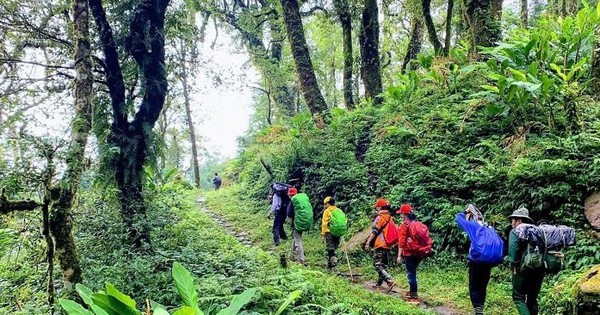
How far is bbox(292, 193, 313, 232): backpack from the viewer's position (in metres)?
9.48

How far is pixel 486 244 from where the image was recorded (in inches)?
233

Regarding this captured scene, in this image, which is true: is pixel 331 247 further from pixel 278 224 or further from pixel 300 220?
pixel 278 224

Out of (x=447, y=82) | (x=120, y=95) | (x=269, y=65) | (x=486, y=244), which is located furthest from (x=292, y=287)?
(x=269, y=65)

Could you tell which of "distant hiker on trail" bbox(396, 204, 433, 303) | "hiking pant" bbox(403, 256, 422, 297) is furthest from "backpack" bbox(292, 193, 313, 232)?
"hiking pant" bbox(403, 256, 422, 297)

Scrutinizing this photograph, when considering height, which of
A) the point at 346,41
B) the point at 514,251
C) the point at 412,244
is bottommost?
the point at 412,244

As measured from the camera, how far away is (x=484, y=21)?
12750mm

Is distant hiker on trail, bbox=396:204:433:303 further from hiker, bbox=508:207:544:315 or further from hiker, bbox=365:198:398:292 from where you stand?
hiker, bbox=508:207:544:315

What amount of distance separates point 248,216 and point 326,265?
6091mm

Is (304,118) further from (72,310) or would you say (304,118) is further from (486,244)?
(72,310)

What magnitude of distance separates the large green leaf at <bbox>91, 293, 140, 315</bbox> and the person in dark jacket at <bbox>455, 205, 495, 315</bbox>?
4.32 metres

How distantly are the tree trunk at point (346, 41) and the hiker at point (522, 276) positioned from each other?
1242 cm

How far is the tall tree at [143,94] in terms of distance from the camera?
8.54 meters

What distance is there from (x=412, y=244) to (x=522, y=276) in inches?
81.5

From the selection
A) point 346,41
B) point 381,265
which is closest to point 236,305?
point 381,265
